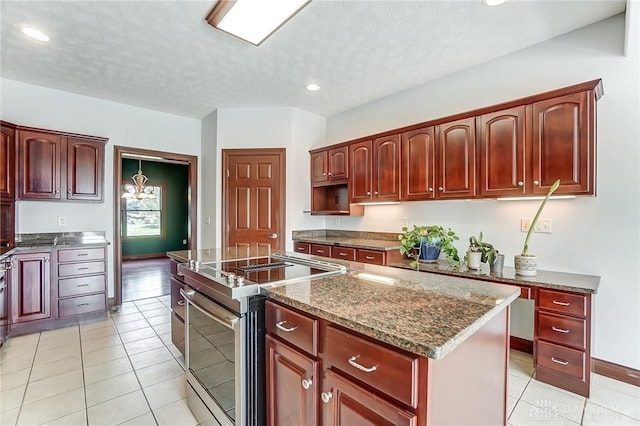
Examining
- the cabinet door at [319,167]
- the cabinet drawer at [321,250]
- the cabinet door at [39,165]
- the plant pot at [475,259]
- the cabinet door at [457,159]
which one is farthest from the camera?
the cabinet door at [319,167]

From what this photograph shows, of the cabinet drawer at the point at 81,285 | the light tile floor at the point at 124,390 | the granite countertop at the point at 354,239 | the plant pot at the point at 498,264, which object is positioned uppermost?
the granite countertop at the point at 354,239

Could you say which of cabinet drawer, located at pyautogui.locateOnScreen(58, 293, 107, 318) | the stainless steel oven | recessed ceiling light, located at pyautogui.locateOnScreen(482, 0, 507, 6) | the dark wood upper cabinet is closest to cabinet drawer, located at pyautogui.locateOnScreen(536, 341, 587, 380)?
the stainless steel oven

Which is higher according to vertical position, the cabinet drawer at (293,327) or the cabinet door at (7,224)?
the cabinet door at (7,224)

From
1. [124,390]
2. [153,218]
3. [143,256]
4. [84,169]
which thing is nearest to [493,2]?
[124,390]

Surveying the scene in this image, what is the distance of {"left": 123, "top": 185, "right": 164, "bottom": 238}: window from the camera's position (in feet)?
25.2

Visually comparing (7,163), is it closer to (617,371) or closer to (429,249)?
(429,249)

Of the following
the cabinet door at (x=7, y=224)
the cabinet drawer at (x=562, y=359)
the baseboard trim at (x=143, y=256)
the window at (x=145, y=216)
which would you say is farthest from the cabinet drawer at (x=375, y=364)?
the baseboard trim at (x=143, y=256)

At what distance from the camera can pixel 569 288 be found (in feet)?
6.80

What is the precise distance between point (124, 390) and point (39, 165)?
2.74 meters

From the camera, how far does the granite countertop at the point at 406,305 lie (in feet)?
2.91

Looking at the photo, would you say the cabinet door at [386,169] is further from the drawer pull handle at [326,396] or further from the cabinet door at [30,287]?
the cabinet door at [30,287]

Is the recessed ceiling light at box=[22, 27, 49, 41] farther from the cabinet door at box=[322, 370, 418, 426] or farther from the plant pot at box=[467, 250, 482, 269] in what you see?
the plant pot at box=[467, 250, 482, 269]

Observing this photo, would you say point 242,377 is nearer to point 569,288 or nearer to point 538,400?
point 538,400

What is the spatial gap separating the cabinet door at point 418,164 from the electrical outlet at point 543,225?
2.99 ft
